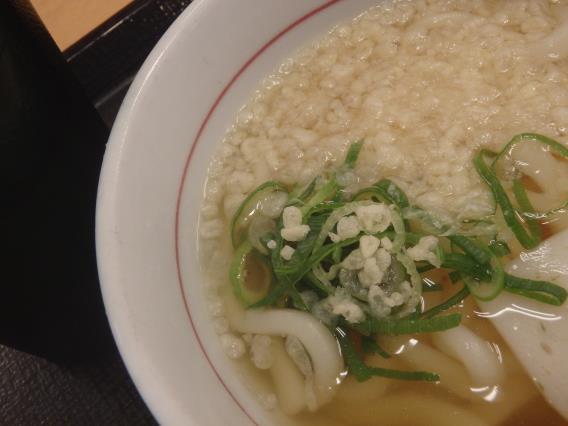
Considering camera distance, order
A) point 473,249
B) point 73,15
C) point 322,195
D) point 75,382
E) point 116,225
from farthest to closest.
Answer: point 73,15 → point 75,382 → point 322,195 → point 473,249 → point 116,225

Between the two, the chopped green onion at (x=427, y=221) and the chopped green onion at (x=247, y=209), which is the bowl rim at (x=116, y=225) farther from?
the chopped green onion at (x=427, y=221)

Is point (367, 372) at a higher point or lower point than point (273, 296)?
lower

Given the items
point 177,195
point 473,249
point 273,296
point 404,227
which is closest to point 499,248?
point 473,249

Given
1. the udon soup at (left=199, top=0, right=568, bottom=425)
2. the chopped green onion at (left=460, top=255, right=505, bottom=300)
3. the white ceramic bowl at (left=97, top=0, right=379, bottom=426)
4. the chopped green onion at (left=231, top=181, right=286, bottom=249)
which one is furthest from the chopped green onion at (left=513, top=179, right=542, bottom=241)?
the white ceramic bowl at (left=97, top=0, right=379, bottom=426)

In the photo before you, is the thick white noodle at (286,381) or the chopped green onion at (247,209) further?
the chopped green onion at (247,209)

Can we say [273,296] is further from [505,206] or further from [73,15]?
[73,15]

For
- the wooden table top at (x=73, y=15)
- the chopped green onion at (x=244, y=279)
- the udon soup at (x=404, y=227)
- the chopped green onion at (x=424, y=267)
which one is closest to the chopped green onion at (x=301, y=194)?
the udon soup at (x=404, y=227)
